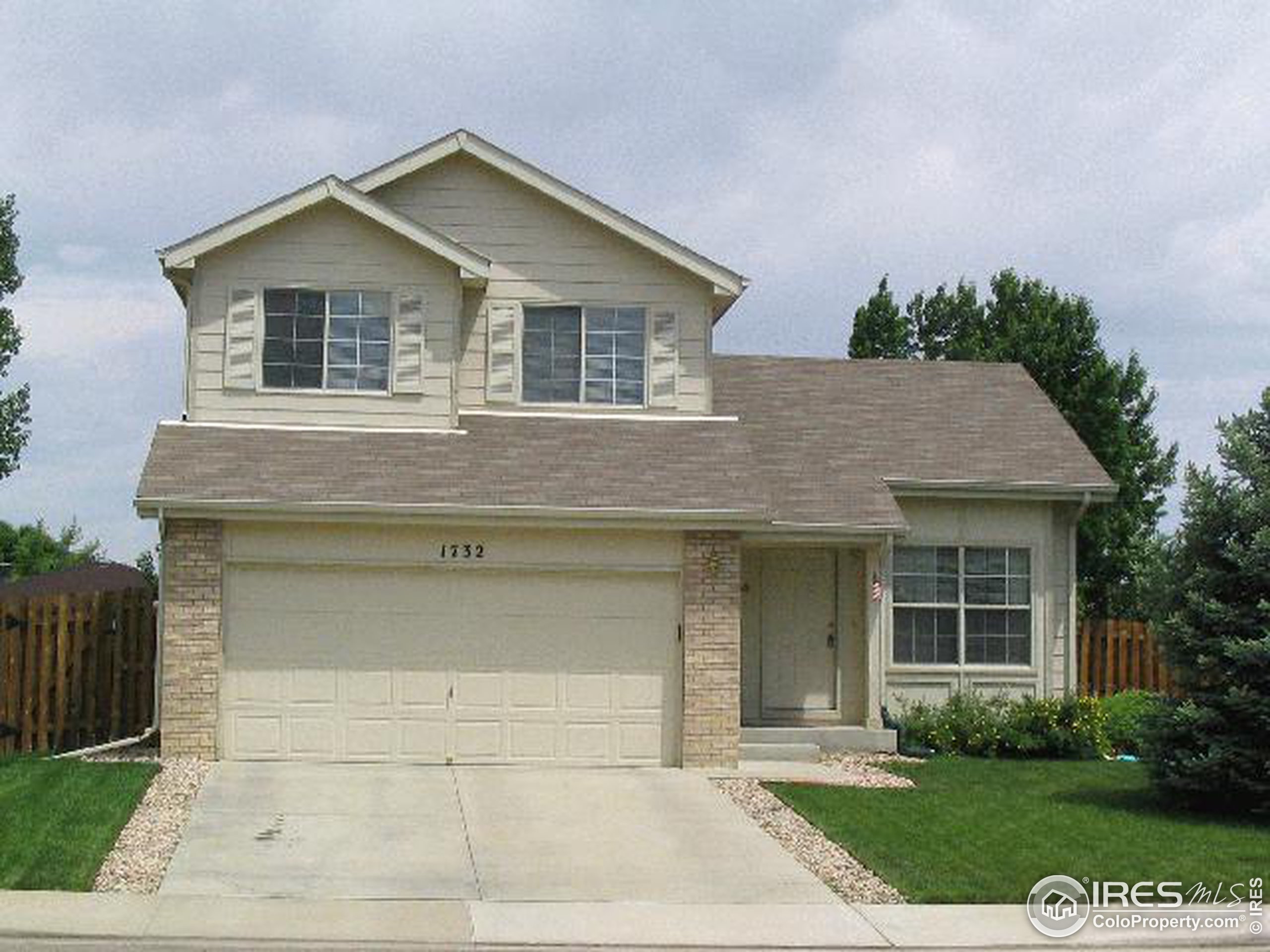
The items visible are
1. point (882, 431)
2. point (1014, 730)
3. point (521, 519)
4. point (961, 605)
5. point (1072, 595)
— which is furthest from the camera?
point (882, 431)

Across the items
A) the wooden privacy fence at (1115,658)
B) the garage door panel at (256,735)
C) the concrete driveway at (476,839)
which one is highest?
the wooden privacy fence at (1115,658)

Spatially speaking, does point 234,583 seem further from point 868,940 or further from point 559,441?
point 868,940

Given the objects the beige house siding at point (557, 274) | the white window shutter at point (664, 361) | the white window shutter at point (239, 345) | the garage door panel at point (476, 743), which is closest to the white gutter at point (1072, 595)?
the beige house siding at point (557, 274)

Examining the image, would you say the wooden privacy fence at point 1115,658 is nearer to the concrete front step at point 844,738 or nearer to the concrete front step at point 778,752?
the concrete front step at point 844,738

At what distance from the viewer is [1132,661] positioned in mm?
24250

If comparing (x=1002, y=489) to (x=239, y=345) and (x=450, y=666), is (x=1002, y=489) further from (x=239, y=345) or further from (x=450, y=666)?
(x=239, y=345)

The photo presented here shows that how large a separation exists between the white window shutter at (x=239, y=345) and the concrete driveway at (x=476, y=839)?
435cm

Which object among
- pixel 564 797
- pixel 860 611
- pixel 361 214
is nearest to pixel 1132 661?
pixel 860 611

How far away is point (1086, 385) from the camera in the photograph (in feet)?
114

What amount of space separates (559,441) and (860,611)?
14.8ft

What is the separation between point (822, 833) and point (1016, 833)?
170 cm

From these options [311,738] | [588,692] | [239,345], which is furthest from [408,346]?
[311,738]

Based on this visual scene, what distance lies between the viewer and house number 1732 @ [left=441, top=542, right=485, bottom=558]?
18812mm

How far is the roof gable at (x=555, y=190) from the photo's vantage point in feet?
67.8
